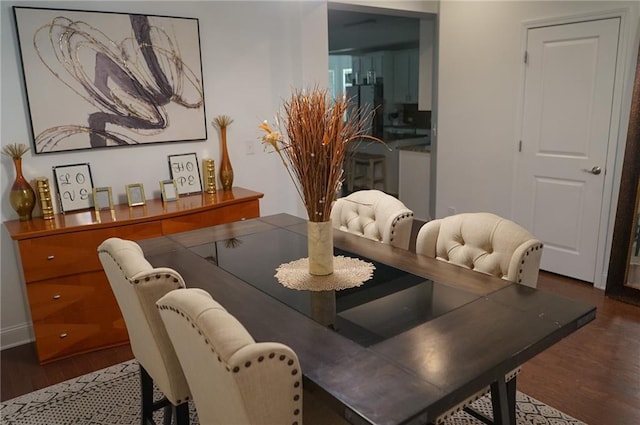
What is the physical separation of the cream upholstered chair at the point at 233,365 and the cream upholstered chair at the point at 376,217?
1279 mm

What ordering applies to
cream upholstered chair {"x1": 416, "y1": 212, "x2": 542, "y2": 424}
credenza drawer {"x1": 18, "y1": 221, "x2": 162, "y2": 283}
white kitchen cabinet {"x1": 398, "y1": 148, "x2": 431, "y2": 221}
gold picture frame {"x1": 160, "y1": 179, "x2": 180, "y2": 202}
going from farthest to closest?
white kitchen cabinet {"x1": 398, "y1": 148, "x2": 431, "y2": 221}, gold picture frame {"x1": 160, "y1": 179, "x2": 180, "y2": 202}, credenza drawer {"x1": 18, "y1": 221, "x2": 162, "y2": 283}, cream upholstered chair {"x1": 416, "y1": 212, "x2": 542, "y2": 424}

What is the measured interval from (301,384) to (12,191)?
253 cm

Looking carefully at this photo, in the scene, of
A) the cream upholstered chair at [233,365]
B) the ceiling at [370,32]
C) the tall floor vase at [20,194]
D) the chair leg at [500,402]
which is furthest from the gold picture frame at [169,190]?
the ceiling at [370,32]

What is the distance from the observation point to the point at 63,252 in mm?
2818

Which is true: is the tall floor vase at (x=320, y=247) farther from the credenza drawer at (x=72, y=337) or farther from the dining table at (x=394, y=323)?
the credenza drawer at (x=72, y=337)

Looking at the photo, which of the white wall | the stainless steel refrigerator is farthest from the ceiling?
the white wall

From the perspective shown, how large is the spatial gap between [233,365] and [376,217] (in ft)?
5.39

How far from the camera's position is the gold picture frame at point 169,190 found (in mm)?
3458

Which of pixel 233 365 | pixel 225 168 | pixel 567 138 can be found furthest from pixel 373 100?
pixel 233 365

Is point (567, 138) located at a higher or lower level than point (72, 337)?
higher

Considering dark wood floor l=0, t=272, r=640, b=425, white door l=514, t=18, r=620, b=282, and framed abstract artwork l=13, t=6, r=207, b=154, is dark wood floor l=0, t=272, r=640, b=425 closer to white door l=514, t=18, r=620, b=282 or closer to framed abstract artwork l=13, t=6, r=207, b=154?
white door l=514, t=18, r=620, b=282

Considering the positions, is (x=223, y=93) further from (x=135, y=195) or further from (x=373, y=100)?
(x=373, y=100)

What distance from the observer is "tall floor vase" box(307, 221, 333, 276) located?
1.87m

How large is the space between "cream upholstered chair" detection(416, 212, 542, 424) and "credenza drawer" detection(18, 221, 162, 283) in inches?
73.3
